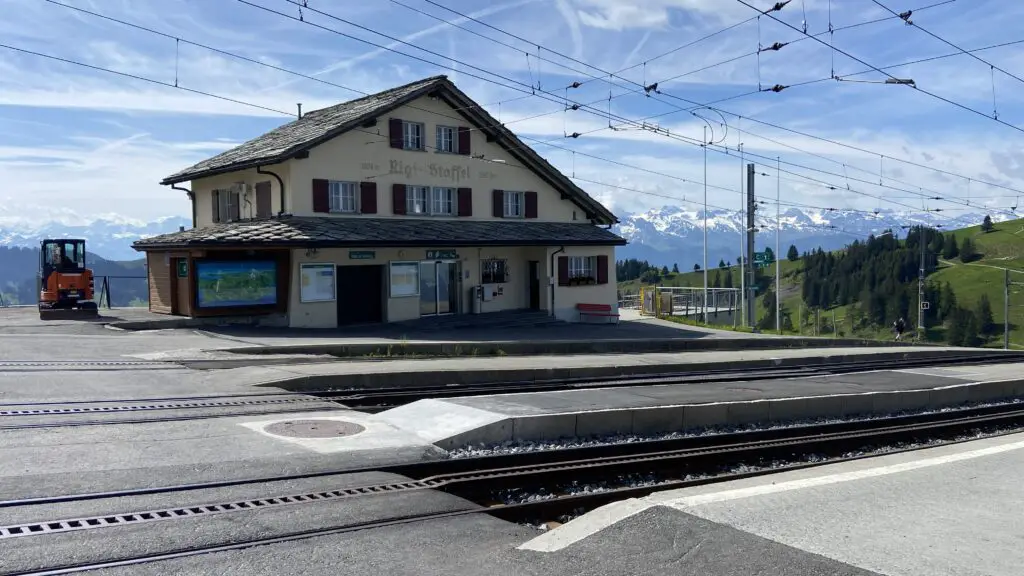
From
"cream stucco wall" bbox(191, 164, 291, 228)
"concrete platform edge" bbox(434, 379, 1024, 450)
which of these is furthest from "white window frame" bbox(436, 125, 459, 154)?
"concrete platform edge" bbox(434, 379, 1024, 450)

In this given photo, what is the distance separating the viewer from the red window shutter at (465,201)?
1302 inches

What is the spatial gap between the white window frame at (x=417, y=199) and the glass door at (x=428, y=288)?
2372 mm

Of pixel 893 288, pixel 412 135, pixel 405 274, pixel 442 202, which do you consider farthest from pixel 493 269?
pixel 893 288

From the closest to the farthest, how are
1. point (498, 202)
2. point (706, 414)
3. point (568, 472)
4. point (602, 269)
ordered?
1. point (568, 472)
2. point (706, 414)
3. point (498, 202)
4. point (602, 269)

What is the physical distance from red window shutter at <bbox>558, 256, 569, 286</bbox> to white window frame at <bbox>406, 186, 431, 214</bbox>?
6353mm

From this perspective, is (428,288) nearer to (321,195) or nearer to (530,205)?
(321,195)

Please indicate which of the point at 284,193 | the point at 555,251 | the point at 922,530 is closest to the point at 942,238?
the point at 555,251

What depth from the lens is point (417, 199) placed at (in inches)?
1251

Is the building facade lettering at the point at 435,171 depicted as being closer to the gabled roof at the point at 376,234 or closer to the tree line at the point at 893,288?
the gabled roof at the point at 376,234

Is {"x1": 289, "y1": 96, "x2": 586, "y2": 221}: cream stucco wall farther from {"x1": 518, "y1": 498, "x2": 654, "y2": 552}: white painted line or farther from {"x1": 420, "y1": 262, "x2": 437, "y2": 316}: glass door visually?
{"x1": 518, "y1": 498, "x2": 654, "y2": 552}: white painted line

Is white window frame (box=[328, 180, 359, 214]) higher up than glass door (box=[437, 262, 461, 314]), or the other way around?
white window frame (box=[328, 180, 359, 214])

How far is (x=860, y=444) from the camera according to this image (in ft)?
40.5

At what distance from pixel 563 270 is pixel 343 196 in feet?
34.0

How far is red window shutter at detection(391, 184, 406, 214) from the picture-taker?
3064 cm
